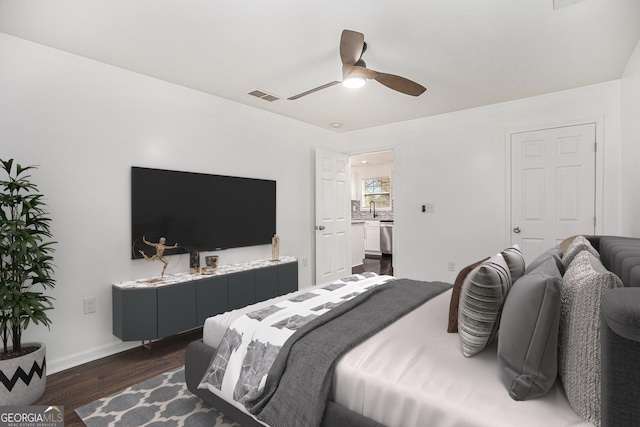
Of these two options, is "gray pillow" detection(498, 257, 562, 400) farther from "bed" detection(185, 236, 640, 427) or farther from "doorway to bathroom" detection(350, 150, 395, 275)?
"doorway to bathroom" detection(350, 150, 395, 275)

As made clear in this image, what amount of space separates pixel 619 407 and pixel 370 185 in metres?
8.35

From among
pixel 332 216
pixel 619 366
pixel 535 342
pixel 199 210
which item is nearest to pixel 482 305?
pixel 535 342

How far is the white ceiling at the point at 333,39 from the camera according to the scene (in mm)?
2109

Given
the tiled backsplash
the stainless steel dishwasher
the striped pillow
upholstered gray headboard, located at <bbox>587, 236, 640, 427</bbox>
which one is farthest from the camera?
the tiled backsplash

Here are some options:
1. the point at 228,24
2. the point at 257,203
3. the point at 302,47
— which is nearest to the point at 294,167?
the point at 257,203

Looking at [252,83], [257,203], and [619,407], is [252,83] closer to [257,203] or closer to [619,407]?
[257,203]

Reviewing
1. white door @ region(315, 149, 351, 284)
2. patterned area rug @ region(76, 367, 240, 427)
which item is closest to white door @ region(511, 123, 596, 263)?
white door @ region(315, 149, 351, 284)

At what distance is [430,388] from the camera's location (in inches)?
48.1

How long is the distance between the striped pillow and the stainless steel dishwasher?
21.2 feet

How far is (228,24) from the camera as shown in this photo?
2.29m

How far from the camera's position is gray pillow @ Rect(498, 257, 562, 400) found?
3.56 ft

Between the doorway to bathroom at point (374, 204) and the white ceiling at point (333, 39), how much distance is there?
14.0 ft

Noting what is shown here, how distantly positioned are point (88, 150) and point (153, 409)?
6.89 ft

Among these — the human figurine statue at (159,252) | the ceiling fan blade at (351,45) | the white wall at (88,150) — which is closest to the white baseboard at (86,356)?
the white wall at (88,150)
